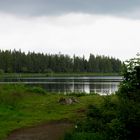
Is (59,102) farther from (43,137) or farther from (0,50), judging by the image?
(0,50)

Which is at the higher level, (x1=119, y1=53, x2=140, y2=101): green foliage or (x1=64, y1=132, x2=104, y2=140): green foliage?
(x1=119, y1=53, x2=140, y2=101): green foliage

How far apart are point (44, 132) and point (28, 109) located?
9.24 meters

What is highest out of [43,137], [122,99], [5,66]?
[5,66]

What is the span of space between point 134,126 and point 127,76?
3437mm

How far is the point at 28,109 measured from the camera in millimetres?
28547

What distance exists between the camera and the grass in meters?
22.9

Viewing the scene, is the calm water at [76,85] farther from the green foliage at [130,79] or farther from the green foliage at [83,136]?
the green foliage at [83,136]

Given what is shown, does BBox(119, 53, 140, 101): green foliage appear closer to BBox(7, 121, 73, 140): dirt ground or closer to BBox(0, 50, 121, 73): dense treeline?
BBox(7, 121, 73, 140): dirt ground

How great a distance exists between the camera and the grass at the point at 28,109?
75.0 feet

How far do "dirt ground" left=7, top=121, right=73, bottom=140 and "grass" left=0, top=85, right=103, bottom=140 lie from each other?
594mm

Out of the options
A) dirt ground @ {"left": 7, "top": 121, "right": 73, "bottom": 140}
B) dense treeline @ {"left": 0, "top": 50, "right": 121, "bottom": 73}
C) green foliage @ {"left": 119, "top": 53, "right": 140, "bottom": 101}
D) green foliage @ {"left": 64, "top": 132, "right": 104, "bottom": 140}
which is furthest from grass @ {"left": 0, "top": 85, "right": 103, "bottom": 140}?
dense treeline @ {"left": 0, "top": 50, "right": 121, "bottom": 73}

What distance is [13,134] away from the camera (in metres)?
19.5

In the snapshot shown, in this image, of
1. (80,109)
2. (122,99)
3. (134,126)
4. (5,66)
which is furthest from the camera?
(5,66)

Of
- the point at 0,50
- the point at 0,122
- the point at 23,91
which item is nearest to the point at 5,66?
the point at 0,50
